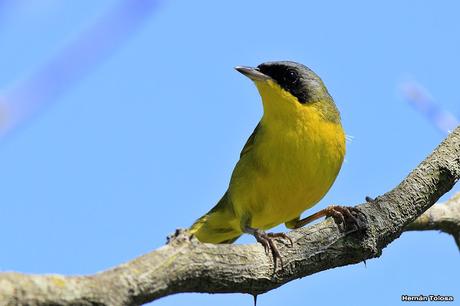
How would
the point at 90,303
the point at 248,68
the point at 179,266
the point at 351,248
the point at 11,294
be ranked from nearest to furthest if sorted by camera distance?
the point at 11,294 < the point at 90,303 < the point at 179,266 < the point at 351,248 < the point at 248,68

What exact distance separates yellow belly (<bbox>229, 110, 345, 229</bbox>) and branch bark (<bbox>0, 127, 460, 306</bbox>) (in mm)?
1052

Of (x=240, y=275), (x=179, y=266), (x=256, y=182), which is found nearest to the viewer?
(x=179, y=266)

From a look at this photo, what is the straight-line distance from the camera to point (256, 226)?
23.9 ft

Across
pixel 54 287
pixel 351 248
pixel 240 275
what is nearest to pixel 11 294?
pixel 54 287

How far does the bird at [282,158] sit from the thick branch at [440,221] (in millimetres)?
936

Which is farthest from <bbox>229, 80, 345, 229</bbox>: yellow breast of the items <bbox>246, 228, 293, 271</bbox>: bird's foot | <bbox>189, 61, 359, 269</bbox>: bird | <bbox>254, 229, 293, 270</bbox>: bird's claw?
<bbox>254, 229, 293, 270</bbox>: bird's claw

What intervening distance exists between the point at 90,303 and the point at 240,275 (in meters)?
1.22

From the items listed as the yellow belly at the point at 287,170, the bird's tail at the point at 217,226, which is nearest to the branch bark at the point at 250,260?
the yellow belly at the point at 287,170

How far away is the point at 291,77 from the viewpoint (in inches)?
291

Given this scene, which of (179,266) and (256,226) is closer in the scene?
(179,266)

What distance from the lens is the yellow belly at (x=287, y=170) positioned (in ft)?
22.4

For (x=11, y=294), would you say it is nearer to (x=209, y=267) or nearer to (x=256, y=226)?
(x=209, y=267)

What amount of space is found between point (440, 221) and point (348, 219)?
1791 millimetres

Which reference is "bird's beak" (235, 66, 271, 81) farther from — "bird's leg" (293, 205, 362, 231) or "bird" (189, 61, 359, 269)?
"bird's leg" (293, 205, 362, 231)
